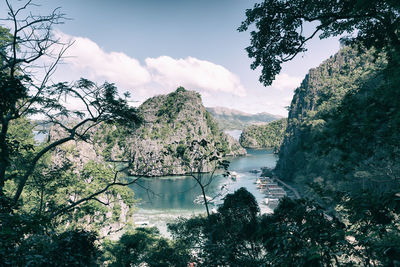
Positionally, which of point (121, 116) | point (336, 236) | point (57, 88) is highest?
point (57, 88)

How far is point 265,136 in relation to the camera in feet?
426

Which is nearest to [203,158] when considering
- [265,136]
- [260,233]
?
[260,233]

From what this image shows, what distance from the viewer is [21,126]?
46.8 feet

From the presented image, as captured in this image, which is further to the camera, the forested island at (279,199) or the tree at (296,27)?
the tree at (296,27)

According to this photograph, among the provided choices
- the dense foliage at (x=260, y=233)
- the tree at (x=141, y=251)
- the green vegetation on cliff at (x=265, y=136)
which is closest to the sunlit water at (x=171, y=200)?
the tree at (x=141, y=251)

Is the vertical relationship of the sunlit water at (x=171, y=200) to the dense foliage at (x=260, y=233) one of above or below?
below

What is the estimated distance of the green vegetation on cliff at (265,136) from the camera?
12669 centimetres

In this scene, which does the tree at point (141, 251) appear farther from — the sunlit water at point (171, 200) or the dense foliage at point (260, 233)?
the sunlit water at point (171, 200)

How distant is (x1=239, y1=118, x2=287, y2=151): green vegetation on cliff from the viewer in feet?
416

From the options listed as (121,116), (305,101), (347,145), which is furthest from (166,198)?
(305,101)

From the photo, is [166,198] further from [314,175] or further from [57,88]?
[57,88]

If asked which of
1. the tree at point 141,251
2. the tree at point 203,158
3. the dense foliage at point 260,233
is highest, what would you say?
the tree at point 203,158

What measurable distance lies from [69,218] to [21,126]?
8014 mm

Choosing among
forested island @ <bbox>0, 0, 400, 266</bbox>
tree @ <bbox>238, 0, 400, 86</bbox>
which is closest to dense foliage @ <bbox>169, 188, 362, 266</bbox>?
forested island @ <bbox>0, 0, 400, 266</bbox>
